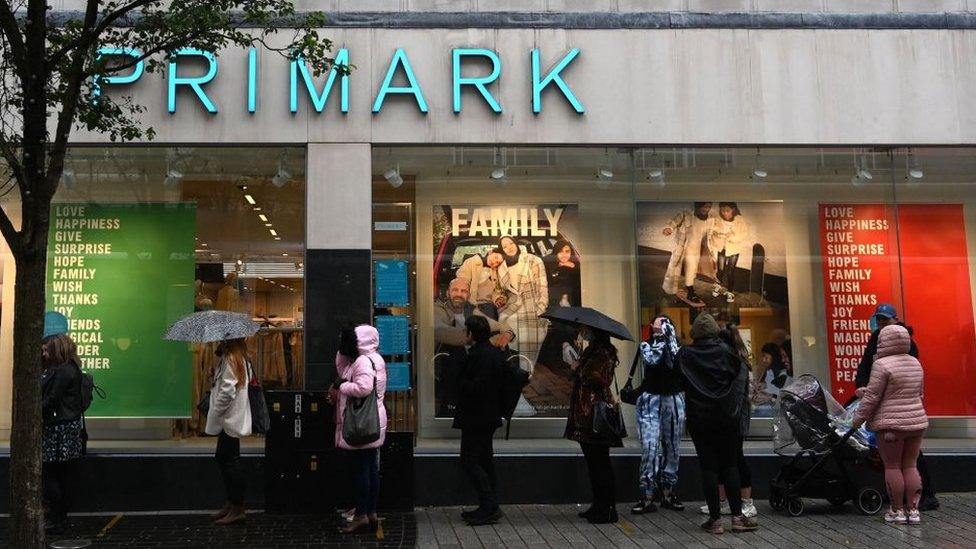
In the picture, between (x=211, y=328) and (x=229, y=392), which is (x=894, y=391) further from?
(x=211, y=328)

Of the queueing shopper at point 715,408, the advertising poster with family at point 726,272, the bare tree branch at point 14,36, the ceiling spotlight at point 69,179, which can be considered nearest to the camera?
the bare tree branch at point 14,36

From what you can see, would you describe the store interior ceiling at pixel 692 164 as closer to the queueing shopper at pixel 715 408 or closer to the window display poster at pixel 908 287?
the window display poster at pixel 908 287

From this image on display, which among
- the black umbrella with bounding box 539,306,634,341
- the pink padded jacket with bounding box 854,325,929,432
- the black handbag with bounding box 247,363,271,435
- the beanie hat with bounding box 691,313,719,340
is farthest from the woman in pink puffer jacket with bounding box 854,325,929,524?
the black handbag with bounding box 247,363,271,435

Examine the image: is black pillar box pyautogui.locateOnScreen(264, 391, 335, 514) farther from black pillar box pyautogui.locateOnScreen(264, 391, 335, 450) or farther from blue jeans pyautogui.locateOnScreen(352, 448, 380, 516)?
blue jeans pyautogui.locateOnScreen(352, 448, 380, 516)

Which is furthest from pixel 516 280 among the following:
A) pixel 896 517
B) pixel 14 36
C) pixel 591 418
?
pixel 14 36

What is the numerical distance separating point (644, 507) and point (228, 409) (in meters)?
3.91

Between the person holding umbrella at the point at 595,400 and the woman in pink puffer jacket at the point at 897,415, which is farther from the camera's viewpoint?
the person holding umbrella at the point at 595,400

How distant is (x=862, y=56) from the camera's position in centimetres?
892

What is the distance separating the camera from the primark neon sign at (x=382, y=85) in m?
8.44

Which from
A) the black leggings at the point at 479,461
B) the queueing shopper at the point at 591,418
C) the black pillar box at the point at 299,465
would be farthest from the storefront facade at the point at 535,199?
the queueing shopper at the point at 591,418

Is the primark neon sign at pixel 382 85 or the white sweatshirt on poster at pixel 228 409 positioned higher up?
the primark neon sign at pixel 382 85

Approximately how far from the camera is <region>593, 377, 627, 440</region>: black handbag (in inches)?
271

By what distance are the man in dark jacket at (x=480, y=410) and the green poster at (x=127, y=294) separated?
340 cm

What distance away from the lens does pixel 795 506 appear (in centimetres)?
729
